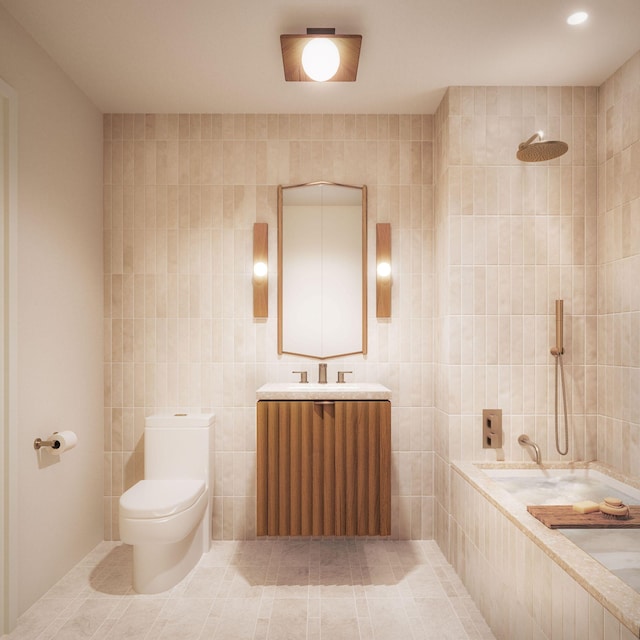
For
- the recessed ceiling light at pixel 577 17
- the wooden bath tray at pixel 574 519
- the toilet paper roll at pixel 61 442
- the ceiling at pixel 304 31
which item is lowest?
the wooden bath tray at pixel 574 519

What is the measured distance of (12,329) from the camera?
1.88 meters

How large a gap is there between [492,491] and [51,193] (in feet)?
7.88

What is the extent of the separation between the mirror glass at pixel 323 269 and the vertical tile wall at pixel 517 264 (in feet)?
1.78

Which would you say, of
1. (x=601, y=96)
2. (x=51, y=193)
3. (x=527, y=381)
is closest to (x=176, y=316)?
(x=51, y=193)

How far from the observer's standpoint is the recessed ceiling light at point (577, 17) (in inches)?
73.2

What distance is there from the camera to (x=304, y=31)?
1988 millimetres

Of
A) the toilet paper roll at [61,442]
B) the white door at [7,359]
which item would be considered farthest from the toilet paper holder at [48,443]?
the white door at [7,359]

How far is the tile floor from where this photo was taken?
1841 millimetres

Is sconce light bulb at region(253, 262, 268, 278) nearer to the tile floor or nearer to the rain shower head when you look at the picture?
the rain shower head

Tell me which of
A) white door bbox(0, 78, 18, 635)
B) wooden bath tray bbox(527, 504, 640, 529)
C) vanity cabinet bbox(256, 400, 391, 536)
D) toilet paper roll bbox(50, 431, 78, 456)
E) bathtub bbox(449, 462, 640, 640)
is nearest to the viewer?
bathtub bbox(449, 462, 640, 640)

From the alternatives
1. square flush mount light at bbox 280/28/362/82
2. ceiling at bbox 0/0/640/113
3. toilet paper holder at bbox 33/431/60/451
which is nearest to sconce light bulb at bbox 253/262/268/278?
ceiling at bbox 0/0/640/113

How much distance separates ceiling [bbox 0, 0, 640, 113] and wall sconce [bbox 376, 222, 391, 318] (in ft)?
2.40

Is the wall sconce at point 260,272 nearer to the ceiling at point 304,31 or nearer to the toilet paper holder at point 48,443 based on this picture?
the ceiling at point 304,31

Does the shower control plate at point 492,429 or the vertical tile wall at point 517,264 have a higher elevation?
the vertical tile wall at point 517,264
